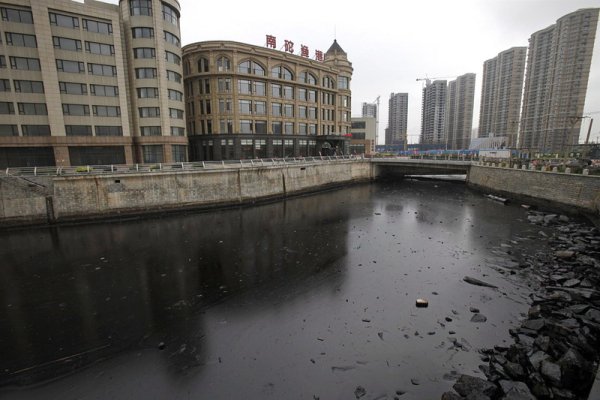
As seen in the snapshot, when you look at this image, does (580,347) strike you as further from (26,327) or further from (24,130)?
(24,130)

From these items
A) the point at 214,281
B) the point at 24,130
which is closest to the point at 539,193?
the point at 214,281

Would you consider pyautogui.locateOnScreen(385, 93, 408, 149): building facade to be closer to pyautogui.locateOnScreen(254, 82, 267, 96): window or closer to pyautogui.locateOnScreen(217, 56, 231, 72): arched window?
pyautogui.locateOnScreen(254, 82, 267, 96): window

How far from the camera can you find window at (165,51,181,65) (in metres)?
42.7

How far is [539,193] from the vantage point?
3456 cm

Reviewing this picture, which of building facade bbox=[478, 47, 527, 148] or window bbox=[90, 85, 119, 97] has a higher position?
building facade bbox=[478, 47, 527, 148]

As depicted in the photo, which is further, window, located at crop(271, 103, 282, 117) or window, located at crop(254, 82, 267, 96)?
window, located at crop(271, 103, 282, 117)

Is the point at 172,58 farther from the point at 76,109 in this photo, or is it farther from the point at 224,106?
the point at 76,109

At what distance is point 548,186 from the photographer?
33250 millimetres

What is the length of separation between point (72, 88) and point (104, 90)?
11.6 ft

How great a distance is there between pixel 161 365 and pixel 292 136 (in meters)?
54.3

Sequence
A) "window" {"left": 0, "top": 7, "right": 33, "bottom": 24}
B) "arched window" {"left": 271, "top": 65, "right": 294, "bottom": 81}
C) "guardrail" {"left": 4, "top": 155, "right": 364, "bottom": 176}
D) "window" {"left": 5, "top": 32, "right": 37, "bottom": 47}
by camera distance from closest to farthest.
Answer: "guardrail" {"left": 4, "top": 155, "right": 364, "bottom": 176}
"window" {"left": 0, "top": 7, "right": 33, "bottom": 24}
"window" {"left": 5, "top": 32, "right": 37, "bottom": 47}
"arched window" {"left": 271, "top": 65, "right": 294, "bottom": 81}

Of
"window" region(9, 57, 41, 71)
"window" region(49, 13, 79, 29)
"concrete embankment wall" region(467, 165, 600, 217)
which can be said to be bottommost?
"concrete embankment wall" region(467, 165, 600, 217)

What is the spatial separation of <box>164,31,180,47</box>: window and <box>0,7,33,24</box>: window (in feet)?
49.7

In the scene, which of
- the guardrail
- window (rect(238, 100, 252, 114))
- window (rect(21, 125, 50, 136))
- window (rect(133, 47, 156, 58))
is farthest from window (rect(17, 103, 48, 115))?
window (rect(238, 100, 252, 114))
